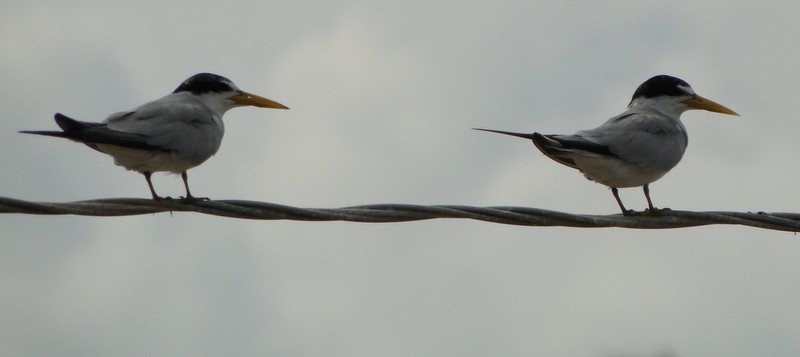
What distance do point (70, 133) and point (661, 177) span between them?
15.8ft

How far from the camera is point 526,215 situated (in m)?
6.68

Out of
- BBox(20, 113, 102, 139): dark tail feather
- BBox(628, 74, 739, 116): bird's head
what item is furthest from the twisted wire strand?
BBox(628, 74, 739, 116): bird's head

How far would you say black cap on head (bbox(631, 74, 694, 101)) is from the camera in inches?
412

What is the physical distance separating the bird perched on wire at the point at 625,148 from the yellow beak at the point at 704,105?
0.58 feet

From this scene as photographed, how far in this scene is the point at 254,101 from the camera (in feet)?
32.7

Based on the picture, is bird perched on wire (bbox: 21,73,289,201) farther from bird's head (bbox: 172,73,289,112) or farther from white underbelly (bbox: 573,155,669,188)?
white underbelly (bbox: 573,155,669,188)

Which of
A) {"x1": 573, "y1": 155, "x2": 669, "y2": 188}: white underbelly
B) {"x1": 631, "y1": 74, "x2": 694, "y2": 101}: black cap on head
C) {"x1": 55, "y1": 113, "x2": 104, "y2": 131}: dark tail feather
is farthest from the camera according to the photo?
{"x1": 631, "y1": 74, "x2": 694, "y2": 101}: black cap on head

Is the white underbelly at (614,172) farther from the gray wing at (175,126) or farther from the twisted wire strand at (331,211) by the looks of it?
the gray wing at (175,126)

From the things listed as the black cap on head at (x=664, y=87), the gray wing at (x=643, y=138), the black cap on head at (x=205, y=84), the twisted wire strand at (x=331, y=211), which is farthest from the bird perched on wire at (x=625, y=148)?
the black cap on head at (x=205, y=84)

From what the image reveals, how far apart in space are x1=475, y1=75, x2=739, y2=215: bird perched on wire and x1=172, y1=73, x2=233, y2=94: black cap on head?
285 centimetres

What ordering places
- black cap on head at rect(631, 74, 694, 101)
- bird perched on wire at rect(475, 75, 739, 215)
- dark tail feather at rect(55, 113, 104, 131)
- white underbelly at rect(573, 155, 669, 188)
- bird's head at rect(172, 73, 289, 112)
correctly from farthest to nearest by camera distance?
black cap on head at rect(631, 74, 694, 101), bird's head at rect(172, 73, 289, 112), white underbelly at rect(573, 155, 669, 188), bird perched on wire at rect(475, 75, 739, 215), dark tail feather at rect(55, 113, 104, 131)

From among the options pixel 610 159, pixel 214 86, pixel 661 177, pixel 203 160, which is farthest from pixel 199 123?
pixel 661 177

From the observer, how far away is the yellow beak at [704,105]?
10.5 meters

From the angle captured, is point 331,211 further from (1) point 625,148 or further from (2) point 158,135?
(1) point 625,148
